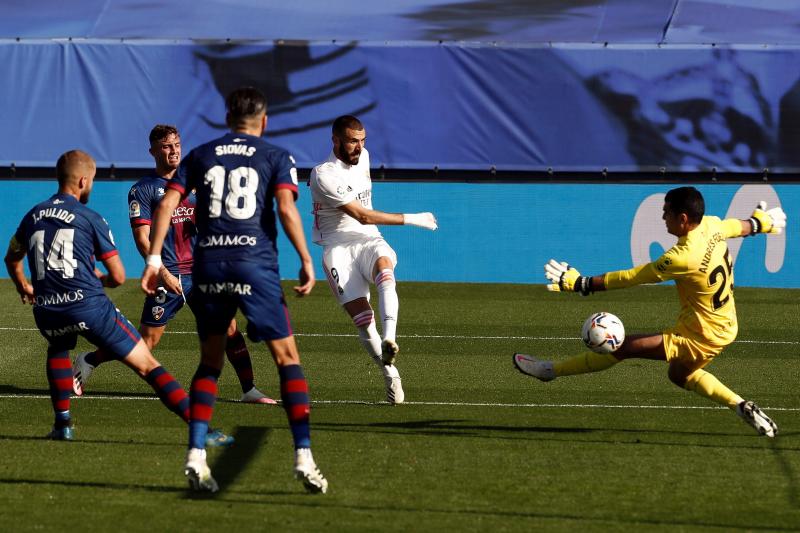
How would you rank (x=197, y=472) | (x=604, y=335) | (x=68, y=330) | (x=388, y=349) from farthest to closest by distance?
(x=388, y=349), (x=604, y=335), (x=68, y=330), (x=197, y=472)

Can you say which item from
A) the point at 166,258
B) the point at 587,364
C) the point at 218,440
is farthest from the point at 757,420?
the point at 166,258

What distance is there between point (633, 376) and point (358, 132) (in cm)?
340

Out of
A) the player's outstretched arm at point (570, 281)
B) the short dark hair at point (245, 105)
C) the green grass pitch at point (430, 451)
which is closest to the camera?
the green grass pitch at point (430, 451)

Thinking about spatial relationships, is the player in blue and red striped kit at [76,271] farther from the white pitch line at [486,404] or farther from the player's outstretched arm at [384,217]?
the player's outstretched arm at [384,217]

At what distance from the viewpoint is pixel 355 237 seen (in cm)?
962

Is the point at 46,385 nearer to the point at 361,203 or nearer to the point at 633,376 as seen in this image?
the point at 361,203

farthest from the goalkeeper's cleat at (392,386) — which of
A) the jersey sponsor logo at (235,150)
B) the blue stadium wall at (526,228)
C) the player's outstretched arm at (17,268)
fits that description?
the blue stadium wall at (526,228)

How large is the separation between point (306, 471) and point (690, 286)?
313cm

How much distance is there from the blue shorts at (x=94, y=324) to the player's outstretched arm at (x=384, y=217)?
2.26 metres

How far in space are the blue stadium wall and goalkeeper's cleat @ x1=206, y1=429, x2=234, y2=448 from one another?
11.6 meters

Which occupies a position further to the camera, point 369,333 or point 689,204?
point 369,333

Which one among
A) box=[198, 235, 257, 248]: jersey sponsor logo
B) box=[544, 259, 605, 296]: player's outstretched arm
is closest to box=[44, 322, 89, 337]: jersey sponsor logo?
box=[198, 235, 257, 248]: jersey sponsor logo

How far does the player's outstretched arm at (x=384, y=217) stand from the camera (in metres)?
9.06

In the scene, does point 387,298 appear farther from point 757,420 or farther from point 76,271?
point 757,420
